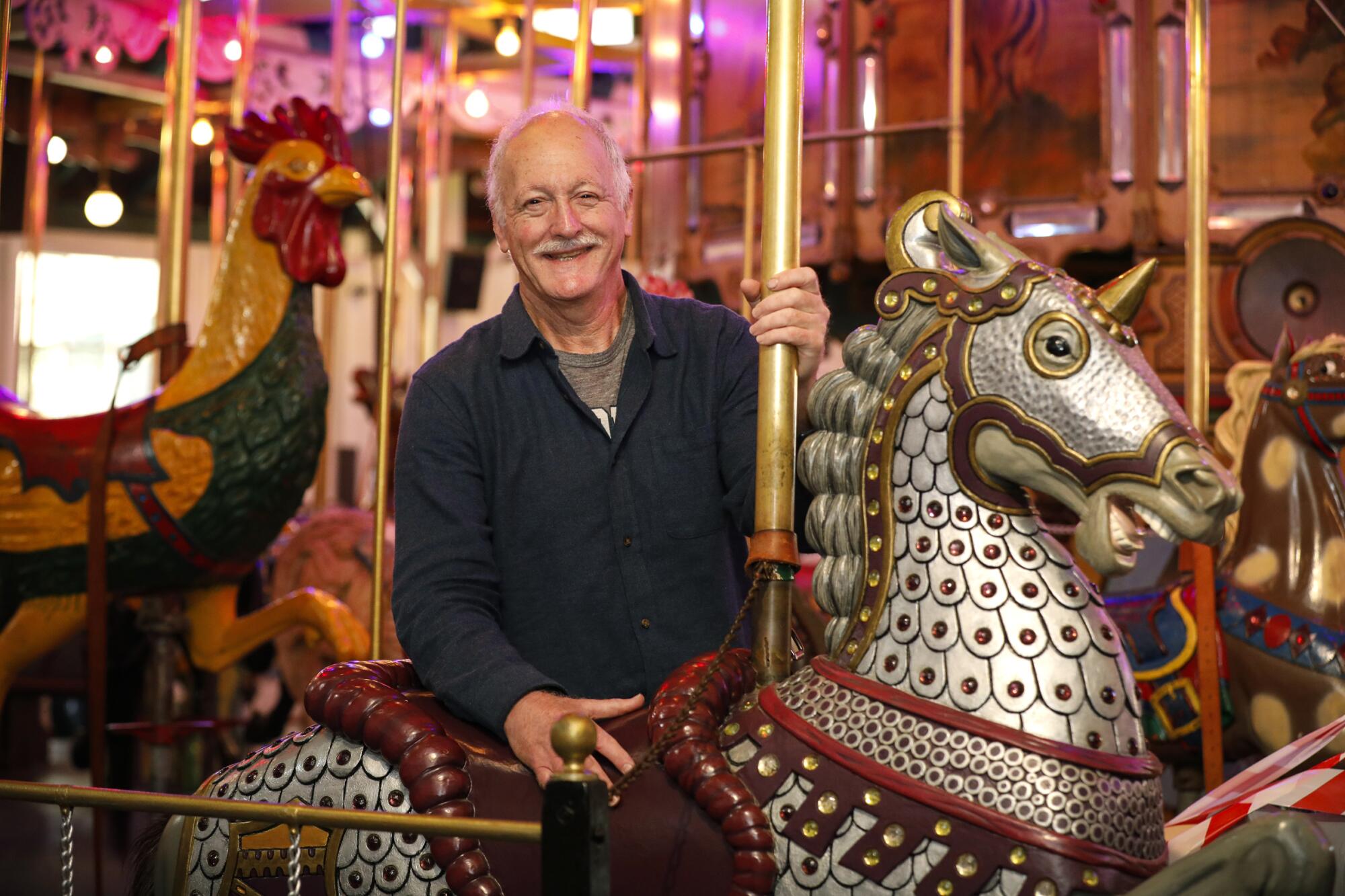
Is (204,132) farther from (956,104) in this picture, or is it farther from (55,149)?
(956,104)

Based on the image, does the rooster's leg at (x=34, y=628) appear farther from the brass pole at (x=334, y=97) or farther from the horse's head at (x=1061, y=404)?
the horse's head at (x=1061, y=404)

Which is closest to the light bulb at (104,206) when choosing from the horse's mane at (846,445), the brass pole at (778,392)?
the brass pole at (778,392)

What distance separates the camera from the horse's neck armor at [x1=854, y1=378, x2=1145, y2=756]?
138 centimetres

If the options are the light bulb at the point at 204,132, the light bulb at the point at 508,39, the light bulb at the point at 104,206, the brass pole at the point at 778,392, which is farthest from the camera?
the light bulb at the point at 104,206

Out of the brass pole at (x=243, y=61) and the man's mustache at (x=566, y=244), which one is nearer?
the man's mustache at (x=566, y=244)

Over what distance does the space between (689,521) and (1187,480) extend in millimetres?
747

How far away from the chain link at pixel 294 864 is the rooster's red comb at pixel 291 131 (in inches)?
99.0

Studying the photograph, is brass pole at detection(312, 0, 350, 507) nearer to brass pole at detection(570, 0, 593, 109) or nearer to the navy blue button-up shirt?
brass pole at detection(570, 0, 593, 109)

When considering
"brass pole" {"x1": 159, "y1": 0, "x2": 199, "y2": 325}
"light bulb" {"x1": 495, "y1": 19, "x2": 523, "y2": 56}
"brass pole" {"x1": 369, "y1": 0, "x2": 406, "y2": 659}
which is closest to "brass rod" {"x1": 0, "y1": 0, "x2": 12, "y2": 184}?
"brass pole" {"x1": 369, "y1": 0, "x2": 406, "y2": 659}

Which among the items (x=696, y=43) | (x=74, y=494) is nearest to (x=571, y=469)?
(x=74, y=494)

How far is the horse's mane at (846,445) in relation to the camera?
152 cm

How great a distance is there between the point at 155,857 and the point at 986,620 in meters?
1.10

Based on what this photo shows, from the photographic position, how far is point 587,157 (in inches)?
74.4

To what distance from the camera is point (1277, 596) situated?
123 inches
